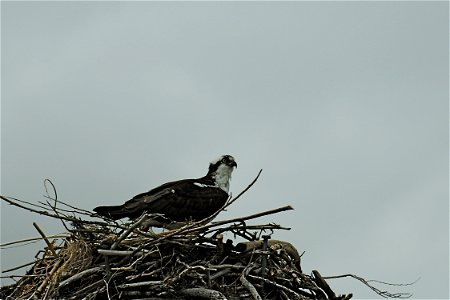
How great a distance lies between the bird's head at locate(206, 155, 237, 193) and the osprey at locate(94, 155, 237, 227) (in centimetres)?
32

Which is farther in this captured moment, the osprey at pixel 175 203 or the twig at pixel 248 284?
the osprey at pixel 175 203

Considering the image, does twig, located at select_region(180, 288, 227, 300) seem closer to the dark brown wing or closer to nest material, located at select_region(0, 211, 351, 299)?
nest material, located at select_region(0, 211, 351, 299)

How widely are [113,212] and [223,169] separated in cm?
194

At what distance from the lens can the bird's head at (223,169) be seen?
9453 millimetres

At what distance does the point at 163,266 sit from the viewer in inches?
247

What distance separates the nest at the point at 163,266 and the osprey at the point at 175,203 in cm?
122

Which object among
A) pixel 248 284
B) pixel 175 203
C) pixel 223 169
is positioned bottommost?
pixel 248 284

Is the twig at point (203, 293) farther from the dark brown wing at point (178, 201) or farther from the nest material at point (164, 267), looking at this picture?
the dark brown wing at point (178, 201)

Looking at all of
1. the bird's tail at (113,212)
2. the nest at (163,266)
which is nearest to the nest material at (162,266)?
the nest at (163,266)

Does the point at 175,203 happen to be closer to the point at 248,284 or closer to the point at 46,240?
the point at 46,240

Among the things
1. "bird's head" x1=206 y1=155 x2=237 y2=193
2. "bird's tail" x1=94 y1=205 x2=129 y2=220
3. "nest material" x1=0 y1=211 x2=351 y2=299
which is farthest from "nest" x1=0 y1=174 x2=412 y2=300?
"bird's head" x1=206 y1=155 x2=237 y2=193

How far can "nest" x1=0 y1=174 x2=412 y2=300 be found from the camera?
6195mm

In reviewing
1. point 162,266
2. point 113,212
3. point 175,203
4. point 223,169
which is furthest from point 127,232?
point 223,169

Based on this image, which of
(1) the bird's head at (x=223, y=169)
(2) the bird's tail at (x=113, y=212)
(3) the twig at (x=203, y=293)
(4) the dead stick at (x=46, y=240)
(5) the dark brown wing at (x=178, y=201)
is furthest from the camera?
(1) the bird's head at (x=223, y=169)
